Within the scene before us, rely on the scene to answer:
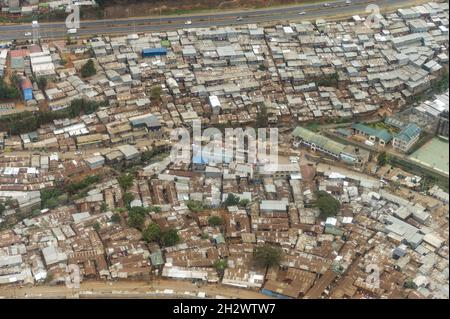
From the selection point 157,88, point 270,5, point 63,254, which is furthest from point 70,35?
point 63,254

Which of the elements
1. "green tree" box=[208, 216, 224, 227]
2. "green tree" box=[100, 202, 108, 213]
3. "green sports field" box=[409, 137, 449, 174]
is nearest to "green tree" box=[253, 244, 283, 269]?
"green tree" box=[208, 216, 224, 227]

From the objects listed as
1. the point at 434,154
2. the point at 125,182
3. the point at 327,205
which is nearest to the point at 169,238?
the point at 125,182

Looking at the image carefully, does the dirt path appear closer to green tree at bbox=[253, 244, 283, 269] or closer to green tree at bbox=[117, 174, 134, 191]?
green tree at bbox=[253, 244, 283, 269]

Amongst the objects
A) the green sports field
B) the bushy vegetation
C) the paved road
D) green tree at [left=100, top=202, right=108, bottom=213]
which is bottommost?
green tree at [left=100, top=202, right=108, bottom=213]

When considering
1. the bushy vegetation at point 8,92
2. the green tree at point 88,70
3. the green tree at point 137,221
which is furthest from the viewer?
the green tree at point 88,70

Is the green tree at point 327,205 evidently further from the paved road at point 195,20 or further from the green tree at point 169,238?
the paved road at point 195,20

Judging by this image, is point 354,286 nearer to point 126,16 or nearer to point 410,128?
point 410,128

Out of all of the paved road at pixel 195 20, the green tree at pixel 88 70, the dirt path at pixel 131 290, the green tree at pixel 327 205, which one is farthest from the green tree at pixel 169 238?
the paved road at pixel 195 20
